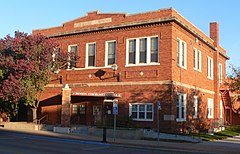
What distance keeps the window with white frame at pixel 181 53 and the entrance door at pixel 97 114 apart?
25.6 ft

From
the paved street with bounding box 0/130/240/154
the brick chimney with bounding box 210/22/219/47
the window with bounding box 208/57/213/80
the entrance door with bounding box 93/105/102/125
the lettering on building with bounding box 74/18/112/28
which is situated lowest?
the paved street with bounding box 0/130/240/154

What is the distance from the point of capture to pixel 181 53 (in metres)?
28.8

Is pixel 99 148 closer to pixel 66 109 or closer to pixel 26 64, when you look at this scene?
pixel 66 109

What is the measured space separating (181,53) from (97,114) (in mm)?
8890

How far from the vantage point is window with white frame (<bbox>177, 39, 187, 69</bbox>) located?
93.2 feet

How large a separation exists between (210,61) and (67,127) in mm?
18002

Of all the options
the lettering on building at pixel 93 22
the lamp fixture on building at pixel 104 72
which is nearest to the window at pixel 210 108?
the lamp fixture on building at pixel 104 72

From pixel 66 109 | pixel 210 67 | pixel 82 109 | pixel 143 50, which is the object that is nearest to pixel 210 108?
pixel 210 67

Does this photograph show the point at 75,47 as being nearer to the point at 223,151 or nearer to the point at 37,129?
the point at 37,129

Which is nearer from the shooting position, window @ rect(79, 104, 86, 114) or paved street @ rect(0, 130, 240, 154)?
paved street @ rect(0, 130, 240, 154)

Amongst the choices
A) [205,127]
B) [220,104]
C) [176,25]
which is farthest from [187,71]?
[220,104]

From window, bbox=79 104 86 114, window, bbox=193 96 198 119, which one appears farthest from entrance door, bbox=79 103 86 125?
window, bbox=193 96 198 119

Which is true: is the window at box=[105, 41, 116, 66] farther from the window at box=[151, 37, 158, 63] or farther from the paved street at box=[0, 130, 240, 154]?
the paved street at box=[0, 130, 240, 154]

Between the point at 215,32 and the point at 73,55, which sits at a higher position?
the point at 215,32
